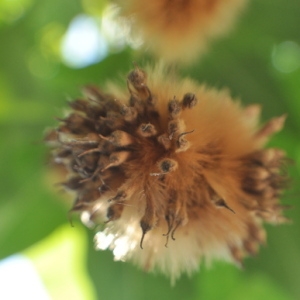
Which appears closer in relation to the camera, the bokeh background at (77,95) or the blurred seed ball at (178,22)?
the blurred seed ball at (178,22)

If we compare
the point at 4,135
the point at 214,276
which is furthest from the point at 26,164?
the point at 214,276

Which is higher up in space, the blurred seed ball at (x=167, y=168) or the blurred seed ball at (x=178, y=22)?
the blurred seed ball at (x=178, y=22)

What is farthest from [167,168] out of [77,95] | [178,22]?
[77,95]

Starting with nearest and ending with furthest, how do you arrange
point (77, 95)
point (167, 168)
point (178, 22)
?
1. point (167, 168)
2. point (178, 22)
3. point (77, 95)

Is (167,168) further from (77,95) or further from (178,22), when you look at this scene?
(77,95)

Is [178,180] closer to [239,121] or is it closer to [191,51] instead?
[239,121]
